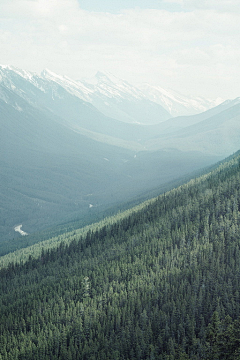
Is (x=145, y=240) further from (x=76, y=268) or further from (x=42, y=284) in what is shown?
(x=42, y=284)

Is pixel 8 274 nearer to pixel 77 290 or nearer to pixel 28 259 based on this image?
pixel 28 259

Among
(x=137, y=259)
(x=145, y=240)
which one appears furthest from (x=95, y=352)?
(x=145, y=240)

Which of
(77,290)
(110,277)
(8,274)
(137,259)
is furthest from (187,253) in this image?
(8,274)

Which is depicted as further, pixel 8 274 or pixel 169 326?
pixel 8 274

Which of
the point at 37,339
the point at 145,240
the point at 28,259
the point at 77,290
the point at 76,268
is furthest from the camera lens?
the point at 28,259

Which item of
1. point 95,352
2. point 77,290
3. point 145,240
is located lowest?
point 95,352

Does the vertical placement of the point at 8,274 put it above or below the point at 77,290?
above

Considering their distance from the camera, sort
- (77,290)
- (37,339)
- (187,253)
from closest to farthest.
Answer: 1. (37,339)
2. (77,290)
3. (187,253)
